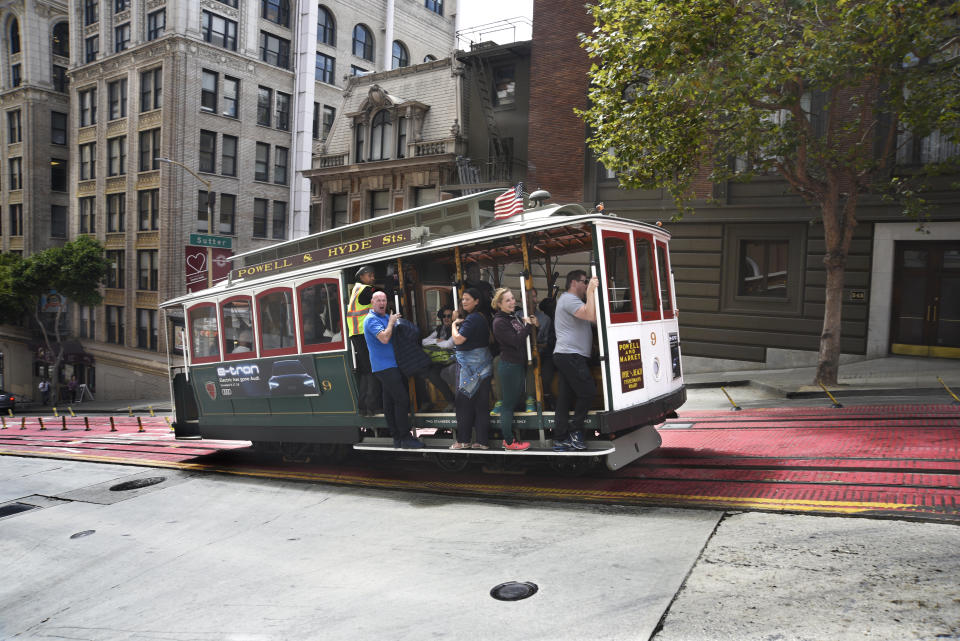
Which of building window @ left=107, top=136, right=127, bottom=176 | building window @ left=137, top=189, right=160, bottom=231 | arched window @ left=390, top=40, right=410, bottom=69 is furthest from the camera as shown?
arched window @ left=390, top=40, right=410, bottom=69

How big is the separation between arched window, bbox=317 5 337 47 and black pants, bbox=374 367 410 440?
124ft

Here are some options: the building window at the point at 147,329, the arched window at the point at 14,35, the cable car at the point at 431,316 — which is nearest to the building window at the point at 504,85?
the cable car at the point at 431,316

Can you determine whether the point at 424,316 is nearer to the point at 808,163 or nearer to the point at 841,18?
the point at 841,18

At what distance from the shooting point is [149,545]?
26.8 feet

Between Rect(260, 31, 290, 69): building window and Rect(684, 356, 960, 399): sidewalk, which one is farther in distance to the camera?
Rect(260, 31, 290, 69): building window

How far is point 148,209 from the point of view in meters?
38.1

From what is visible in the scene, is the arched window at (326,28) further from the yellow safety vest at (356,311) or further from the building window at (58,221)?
the yellow safety vest at (356,311)

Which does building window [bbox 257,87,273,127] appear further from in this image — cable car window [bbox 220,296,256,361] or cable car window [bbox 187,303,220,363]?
cable car window [bbox 220,296,256,361]

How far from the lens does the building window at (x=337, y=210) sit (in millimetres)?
30922

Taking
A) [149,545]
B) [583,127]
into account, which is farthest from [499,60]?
[149,545]

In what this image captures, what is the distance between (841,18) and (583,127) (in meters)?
10.7

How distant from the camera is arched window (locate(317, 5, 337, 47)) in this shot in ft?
134

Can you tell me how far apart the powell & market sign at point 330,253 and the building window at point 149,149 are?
3013 centimetres

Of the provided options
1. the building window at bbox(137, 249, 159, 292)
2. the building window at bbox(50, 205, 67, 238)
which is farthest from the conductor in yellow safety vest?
the building window at bbox(50, 205, 67, 238)
